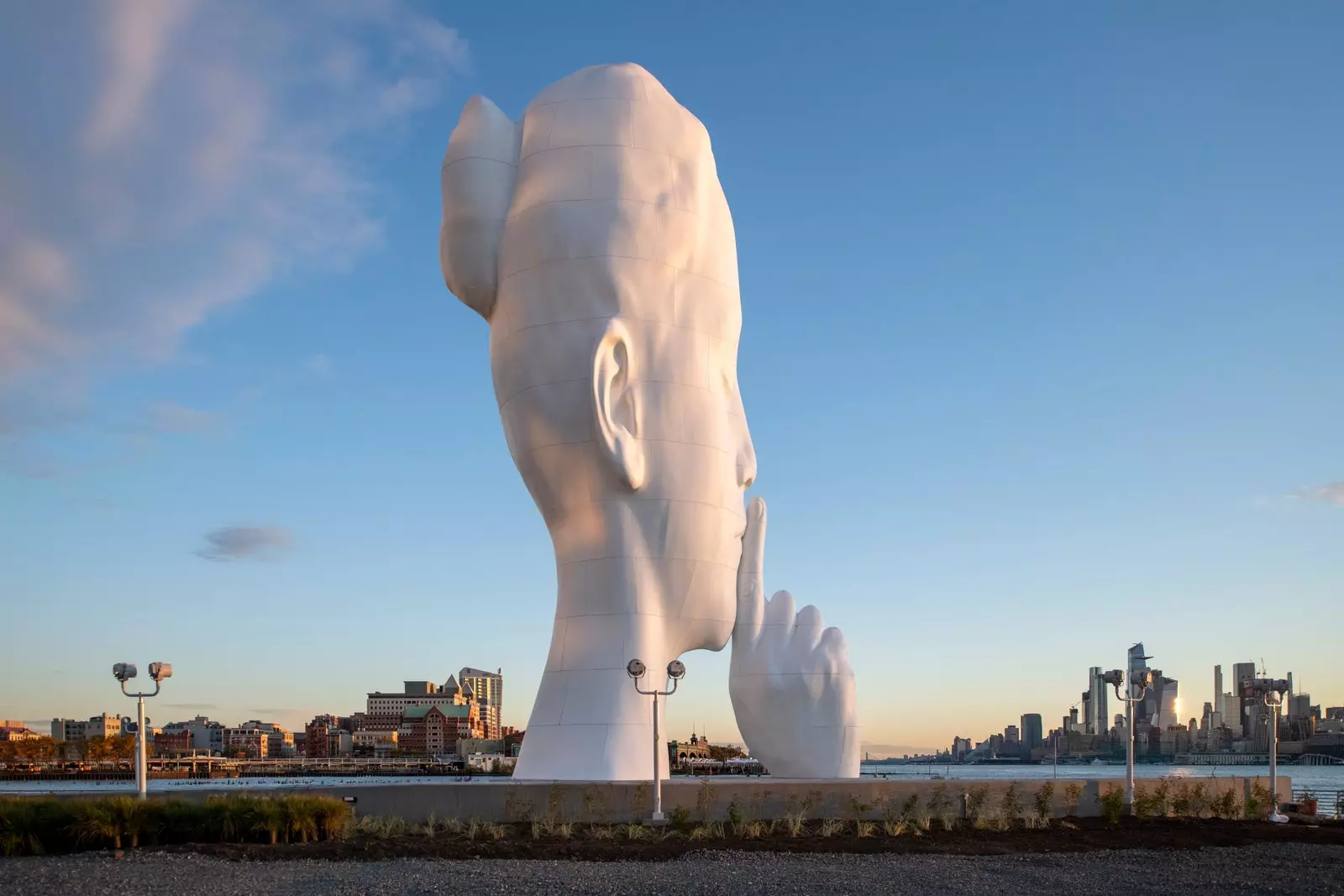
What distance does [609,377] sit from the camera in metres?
17.7

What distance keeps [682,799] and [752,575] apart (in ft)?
16.5

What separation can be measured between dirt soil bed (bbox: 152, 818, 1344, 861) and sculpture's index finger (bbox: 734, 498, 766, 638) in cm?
512

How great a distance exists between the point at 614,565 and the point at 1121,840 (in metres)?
7.31

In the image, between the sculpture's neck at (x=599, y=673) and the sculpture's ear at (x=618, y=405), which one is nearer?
the sculpture's neck at (x=599, y=673)

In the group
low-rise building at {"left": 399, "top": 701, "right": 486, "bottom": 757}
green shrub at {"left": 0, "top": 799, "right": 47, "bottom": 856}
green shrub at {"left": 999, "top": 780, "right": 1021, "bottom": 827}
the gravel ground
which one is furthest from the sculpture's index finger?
low-rise building at {"left": 399, "top": 701, "right": 486, "bottom": 757}

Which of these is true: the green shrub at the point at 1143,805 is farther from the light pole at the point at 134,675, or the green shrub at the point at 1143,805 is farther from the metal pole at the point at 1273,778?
the light pole at the point at 134,675

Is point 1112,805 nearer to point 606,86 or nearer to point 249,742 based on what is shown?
point 606,86

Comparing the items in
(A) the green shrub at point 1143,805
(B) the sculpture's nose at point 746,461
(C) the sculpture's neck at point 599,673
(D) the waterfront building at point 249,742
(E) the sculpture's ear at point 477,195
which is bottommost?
(D) the waterfront building at point 249,742

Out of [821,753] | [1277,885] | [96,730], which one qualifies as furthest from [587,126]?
[96,730]

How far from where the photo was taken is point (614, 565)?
1777cm

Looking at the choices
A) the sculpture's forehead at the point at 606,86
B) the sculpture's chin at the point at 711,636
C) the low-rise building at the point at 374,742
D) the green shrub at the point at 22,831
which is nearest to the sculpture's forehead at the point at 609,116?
the sculpture's forehead at the point at 606,86

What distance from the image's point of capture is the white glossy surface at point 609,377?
17.6 metres

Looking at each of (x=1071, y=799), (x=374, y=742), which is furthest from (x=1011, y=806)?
(x=374, y=742)

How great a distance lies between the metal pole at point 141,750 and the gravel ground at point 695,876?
11.3 feet
